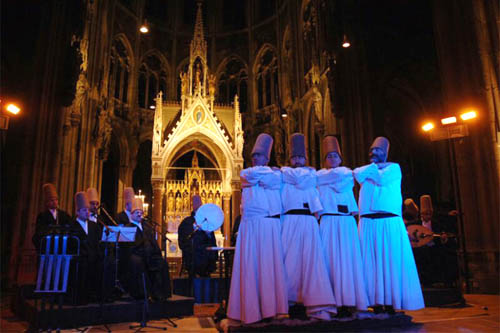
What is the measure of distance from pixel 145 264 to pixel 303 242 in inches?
131

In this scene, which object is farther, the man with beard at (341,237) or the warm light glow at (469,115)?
the warm light glow at (469,115)

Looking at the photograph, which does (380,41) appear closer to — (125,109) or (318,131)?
(318,131)

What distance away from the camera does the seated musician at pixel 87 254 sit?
6.02m

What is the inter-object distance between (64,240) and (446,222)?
877cm

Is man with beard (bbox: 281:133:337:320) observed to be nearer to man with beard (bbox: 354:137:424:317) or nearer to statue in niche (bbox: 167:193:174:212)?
man with beard (bbox: 354:137:424:317)

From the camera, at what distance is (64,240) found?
4754 millimetres

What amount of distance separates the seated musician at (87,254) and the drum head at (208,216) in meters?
1.81

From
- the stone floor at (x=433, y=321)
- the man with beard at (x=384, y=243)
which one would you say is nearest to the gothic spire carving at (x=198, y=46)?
the stone floor at (x=433, y=321)

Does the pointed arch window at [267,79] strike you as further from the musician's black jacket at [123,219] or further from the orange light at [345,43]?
the musician's black jacket at [123,219]

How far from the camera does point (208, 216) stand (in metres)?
7.43

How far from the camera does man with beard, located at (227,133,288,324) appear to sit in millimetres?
4125

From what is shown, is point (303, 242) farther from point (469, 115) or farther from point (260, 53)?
point (260, 53)

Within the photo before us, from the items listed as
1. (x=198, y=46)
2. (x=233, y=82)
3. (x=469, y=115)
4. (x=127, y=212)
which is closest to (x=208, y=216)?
(x=127, y=212)

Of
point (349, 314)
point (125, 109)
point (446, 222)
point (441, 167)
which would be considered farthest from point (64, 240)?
point (125, 109)
